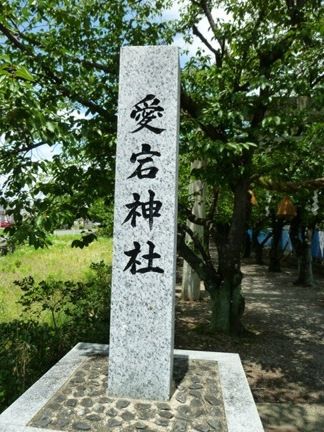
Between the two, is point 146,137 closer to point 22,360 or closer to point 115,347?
point 115,347

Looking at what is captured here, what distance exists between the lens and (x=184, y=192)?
1278 cm

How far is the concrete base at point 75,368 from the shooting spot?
330 centimetres

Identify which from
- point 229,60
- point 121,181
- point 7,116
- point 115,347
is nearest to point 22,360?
point 115,347

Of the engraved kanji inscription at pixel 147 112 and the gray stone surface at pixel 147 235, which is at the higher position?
the engraved kanji inscription at pixel 147 112

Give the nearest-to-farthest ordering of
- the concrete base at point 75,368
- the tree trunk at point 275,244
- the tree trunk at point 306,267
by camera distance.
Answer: the concrete base at point 75,368
the tree trunk at point 306,267
the tree trunk at point 275,244

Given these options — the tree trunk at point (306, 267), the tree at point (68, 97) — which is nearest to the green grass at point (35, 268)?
the tree at point (68, 97)

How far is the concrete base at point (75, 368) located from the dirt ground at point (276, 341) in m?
1.46

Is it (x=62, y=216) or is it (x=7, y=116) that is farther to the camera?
(x=62, y=216)

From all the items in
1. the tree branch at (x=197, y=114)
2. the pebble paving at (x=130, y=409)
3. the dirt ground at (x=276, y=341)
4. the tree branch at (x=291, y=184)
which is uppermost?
the tree branch at (x=197, y=114)

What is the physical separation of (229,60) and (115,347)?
17.7 feet

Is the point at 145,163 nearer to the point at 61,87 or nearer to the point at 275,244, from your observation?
the point at 61,87

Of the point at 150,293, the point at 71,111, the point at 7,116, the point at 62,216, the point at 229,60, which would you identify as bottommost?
the point at 150,293

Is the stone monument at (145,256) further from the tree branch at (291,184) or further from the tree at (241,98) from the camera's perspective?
the tree branch at (291,184)

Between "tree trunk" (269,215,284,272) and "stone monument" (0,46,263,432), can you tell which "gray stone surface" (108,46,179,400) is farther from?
"tree trunk" (269,215,284,272)
